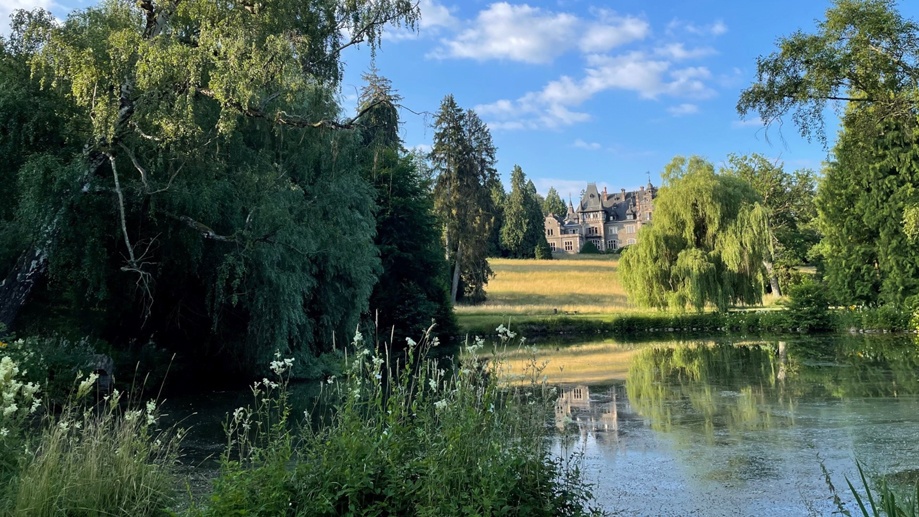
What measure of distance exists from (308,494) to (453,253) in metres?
33.8

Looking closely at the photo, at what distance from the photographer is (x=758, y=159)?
42.2 metres

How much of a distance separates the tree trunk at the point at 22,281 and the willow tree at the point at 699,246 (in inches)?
865

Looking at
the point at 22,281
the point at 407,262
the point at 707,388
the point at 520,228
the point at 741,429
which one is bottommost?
the point at 707,388

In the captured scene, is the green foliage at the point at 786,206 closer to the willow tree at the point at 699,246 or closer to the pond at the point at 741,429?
the willow tree at the point at 699,246

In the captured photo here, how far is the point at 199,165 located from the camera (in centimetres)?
1092

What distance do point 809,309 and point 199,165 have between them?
22897 millimetres

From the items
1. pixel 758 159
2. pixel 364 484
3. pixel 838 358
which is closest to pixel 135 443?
pixel 364 484

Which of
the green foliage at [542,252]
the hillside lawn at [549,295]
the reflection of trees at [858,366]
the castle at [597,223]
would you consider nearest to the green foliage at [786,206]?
the hillside lawn at [549,295]

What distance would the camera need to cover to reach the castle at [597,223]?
91938mm

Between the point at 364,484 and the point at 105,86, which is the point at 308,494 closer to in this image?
the point at 364,484

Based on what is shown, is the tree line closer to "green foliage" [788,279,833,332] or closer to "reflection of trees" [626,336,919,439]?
"green foliage" [788,279,833,332]

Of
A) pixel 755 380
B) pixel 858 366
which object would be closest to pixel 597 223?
pixel 858 366

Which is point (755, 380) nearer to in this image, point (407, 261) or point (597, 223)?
point (407, 261)

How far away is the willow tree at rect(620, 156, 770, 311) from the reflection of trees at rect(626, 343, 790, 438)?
286 inches
